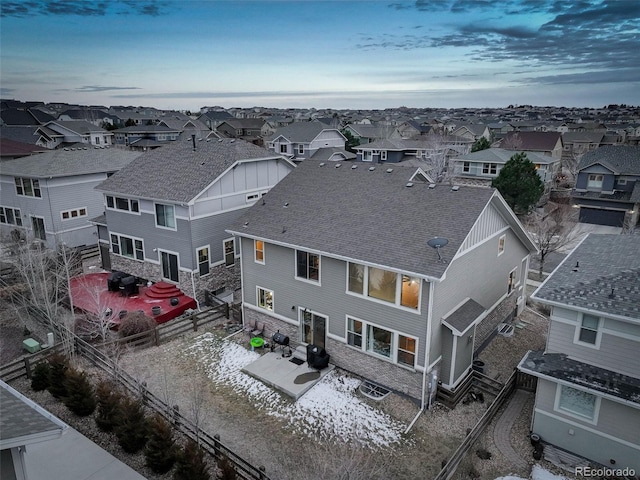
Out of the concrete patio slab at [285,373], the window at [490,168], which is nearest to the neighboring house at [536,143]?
the window at [490,168]

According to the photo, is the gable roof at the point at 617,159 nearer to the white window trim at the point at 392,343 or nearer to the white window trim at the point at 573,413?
the white window trim at the point at 573,413

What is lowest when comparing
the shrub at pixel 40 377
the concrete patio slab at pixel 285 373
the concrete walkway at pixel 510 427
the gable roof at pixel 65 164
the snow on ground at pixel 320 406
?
the concrete walkway at pixel 510 427

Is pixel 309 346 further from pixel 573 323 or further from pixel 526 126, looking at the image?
pixel 526 126

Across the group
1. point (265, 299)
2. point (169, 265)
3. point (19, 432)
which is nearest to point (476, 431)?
point (265, 299)

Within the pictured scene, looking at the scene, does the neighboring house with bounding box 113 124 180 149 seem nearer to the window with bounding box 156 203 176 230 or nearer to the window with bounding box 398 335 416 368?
the window with bounding box 156 203 176 230

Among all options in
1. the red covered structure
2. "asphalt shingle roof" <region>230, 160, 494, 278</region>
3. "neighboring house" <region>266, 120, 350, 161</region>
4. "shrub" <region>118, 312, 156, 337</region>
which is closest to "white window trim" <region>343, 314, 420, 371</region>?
"asphalt shingle roof" <region>230, 160, 494, 278</region>

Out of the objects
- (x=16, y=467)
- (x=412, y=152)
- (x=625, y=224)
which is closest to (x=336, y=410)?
(x=16, y=467)

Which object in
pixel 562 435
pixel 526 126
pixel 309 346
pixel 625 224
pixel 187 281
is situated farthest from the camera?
pixel 526 126
